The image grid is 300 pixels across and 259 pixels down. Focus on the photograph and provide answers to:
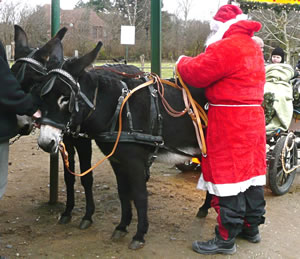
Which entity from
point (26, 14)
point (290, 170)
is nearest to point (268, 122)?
point (290, 170)

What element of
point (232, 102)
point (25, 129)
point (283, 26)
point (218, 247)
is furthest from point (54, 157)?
point (283, 26)

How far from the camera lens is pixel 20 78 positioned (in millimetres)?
3273

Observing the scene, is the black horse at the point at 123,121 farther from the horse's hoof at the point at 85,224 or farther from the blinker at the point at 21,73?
the horse's hoof at the point at 85,224

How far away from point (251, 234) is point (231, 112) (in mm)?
1386

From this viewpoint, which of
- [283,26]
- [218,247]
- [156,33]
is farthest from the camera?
[283,26]

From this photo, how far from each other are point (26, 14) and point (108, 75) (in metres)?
16.1

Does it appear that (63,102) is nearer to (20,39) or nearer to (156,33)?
(20,39)

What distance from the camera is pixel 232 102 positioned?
10.9 ft

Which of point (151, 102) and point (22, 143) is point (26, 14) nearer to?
point (22, 143)

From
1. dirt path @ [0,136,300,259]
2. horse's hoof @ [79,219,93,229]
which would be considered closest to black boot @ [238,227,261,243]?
dirt path @ [0,136,300,259]

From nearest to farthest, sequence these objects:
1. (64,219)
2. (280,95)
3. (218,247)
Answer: (218,247), (64,219), (280,95)

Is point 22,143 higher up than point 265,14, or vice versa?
point 265,14

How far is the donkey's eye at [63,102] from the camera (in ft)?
10.3

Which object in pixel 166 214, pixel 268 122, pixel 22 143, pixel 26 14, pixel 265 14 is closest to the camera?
pixel 166 214
